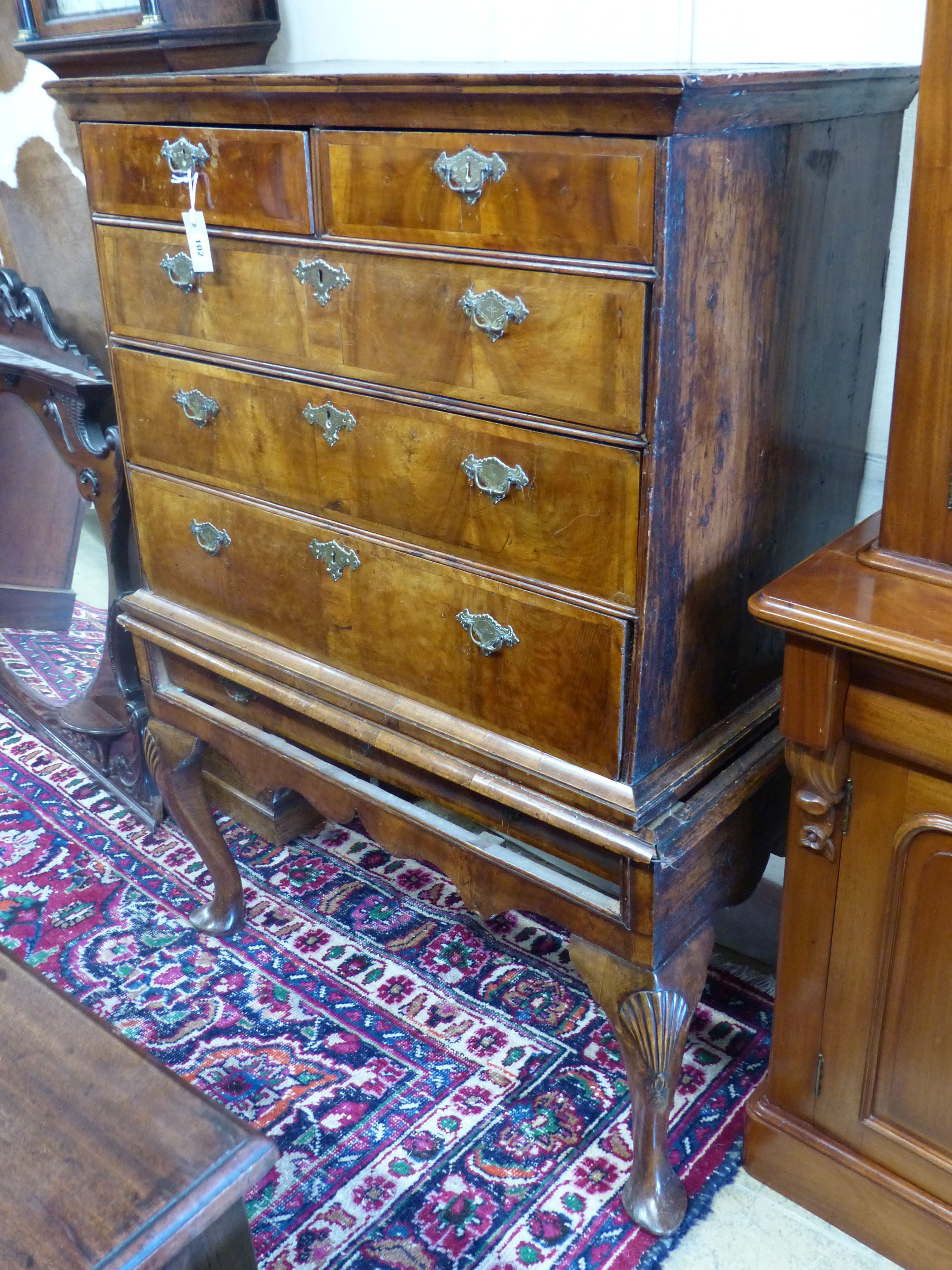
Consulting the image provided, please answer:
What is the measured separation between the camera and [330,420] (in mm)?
1489

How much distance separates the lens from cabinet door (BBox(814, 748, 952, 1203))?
1357mm

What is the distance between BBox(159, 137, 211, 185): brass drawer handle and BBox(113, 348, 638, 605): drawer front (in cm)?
26

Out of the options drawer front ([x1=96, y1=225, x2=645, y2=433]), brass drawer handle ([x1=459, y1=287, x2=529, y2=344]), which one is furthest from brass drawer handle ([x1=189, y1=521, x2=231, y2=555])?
brass drawer handle ([x1=459, y1=287, x2=529, y2=344])

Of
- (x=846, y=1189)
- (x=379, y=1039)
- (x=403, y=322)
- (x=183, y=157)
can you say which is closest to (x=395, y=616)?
(x=403, y=322)

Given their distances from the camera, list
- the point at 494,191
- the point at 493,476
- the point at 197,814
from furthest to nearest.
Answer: the point at 197,814 < the point at 493,476 < the point at 494,191

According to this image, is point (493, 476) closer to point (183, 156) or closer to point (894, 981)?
point (183, 156)

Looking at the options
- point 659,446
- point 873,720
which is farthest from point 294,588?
point 873,720

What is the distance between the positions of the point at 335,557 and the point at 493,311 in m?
0.47

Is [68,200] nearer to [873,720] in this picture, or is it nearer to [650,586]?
[650,586]

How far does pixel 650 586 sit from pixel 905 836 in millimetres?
455

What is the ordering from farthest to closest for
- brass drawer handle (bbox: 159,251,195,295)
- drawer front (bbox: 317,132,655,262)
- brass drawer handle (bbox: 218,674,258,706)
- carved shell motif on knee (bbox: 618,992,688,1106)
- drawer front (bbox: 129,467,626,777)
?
1. brass drawer handle (bbox: 218,674,258,706)
2. brass drawer handle (bbox: 159,251,195,295)
3. carved shell motif on knee (bbox: 618,992,688,1106)
4. drawer front (bbox: 129,467,626,777)
5. drawer front (bbox: 317,132,655,262)

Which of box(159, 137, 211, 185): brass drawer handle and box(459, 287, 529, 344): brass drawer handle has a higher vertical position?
box(159, 137, 211, 185): brass drawer handle

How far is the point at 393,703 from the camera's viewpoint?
1574 millimetres

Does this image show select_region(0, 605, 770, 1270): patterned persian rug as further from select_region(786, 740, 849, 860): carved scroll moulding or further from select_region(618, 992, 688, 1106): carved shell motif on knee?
select_region(786, 740, 849, 860): carved scroll moulding
